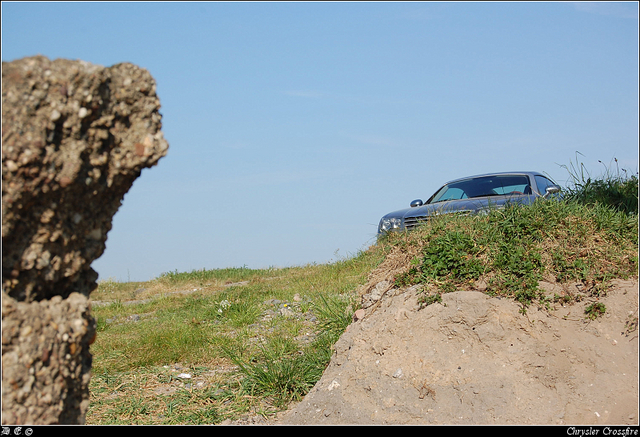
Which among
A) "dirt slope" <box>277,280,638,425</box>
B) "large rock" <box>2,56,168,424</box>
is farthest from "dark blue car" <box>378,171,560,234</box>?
"large rock" <box>2,56,168,424</box>

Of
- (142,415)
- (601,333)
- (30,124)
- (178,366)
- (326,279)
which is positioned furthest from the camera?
(326,279)

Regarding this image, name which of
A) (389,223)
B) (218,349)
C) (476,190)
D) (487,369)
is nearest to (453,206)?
(389,223)

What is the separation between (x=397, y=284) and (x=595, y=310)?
1761 mm

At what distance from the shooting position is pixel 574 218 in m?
5.15

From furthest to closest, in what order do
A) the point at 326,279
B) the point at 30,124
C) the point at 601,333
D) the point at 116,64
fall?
the point at 326,279 → the point at 601,333 → the point at 116,64 → the point at 30,124

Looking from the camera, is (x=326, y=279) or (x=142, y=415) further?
(x=326, y=279)

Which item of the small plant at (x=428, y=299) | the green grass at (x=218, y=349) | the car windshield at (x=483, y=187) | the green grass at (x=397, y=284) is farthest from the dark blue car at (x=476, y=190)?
the small plant at (x=428, y=299)

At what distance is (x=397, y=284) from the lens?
527 centimetres

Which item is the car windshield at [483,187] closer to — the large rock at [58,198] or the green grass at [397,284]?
the green grass at [397,284]

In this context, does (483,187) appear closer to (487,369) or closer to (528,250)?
(528,250)

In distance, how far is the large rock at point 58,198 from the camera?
226 centimetres

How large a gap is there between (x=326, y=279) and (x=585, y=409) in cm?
633
